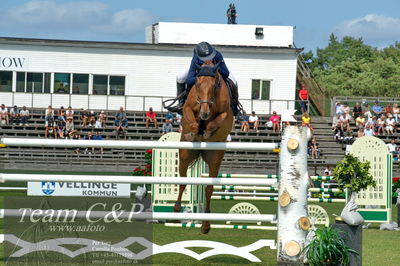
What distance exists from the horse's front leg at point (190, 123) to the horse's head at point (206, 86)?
0.26 meters

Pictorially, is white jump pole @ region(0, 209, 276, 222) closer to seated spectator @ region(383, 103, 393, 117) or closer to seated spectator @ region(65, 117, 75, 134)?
seated spectator @ region(65, 117, 75, 134)

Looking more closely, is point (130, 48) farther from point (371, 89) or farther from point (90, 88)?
point (371, 89)

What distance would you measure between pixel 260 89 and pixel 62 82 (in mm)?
8662

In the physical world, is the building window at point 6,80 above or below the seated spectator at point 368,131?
above

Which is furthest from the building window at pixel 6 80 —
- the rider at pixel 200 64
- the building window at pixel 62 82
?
the rider at pixel 200 64

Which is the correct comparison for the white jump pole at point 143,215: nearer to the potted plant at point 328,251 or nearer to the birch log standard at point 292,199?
the birch log standard at point 292,199

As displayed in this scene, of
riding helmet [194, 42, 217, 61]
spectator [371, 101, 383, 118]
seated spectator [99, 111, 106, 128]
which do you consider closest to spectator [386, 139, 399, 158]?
spectator [371, 101, 383, 118]

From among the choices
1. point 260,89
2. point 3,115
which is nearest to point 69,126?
point 3,115

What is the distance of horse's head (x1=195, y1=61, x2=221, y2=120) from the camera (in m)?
7.66

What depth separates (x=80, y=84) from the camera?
35875 mm

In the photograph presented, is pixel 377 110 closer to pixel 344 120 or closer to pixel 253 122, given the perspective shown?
pixel 344 120

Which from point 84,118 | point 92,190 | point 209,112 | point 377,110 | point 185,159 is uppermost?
point 377,110

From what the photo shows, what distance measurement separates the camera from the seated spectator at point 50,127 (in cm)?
3050

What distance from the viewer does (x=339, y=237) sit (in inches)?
240
